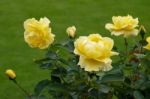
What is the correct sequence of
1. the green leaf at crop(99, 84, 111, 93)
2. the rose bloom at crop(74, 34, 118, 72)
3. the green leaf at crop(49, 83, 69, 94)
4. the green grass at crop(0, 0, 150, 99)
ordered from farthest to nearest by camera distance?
the green grass at crop(0, 0, 150, 99), the green leaf at crop(49, 83, 69, 94), the green leaf at crop(99, 84, 111, 93), the rose bloom at crop(74, 34, 118, 72)

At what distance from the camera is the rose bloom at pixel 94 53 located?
1.71 meters

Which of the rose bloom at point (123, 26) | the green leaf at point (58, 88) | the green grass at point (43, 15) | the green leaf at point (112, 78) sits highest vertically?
the green grass at point (43, 15)

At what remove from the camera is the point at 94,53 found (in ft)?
5.60

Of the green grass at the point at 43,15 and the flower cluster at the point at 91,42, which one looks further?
the green grass at the point at 43,15

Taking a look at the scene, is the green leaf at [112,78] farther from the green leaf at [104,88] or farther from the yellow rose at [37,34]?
the yellow rose at [37,34]

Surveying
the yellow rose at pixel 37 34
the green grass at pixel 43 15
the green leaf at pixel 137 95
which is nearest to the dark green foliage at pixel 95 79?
the green leaf at pixel 137 95

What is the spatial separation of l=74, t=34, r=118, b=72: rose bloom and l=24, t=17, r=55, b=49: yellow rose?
0.86 ft

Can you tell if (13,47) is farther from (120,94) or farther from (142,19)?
(120,94)

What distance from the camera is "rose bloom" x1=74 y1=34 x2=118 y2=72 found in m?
1.71

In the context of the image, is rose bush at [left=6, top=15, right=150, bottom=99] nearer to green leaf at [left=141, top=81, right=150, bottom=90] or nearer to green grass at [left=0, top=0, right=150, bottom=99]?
green leaf at [left=141, top=81, right=150, bottom=90]

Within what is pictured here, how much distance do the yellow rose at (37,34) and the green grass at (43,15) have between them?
84.7 inches

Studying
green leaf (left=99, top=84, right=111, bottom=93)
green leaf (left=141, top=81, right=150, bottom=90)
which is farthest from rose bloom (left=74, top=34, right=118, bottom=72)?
green leaf (left=141, top=81, right=150, bottom=90)

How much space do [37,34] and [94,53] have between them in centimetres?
36

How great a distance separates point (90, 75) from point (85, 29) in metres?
3.36
